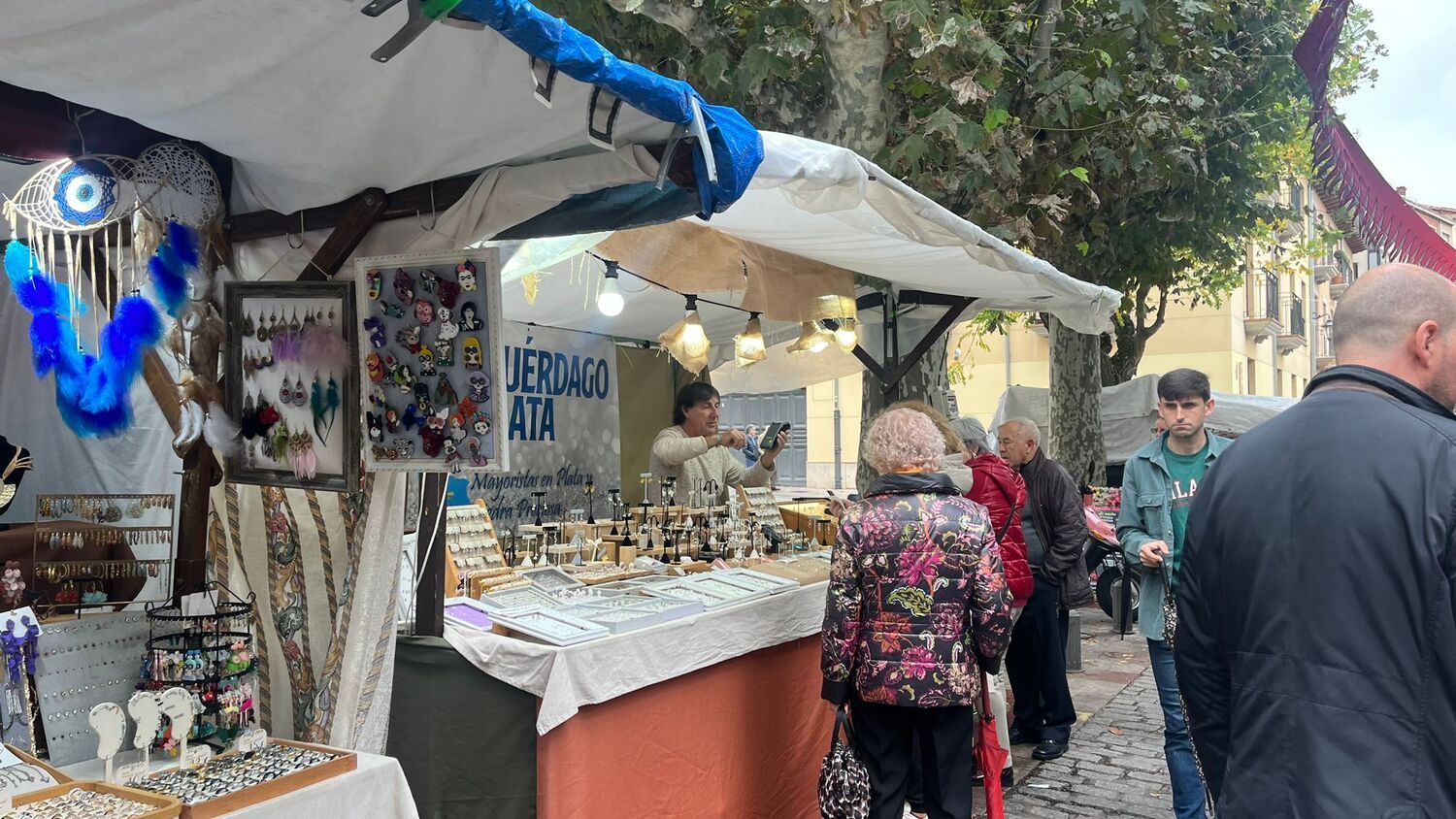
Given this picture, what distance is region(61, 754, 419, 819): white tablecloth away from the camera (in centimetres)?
214

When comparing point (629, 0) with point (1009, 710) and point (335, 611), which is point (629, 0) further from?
point (1009, 710)

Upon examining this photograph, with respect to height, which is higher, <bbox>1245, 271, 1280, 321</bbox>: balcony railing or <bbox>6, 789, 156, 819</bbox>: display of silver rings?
<bbox>1245, 271, 1280, 321</bbox>: balcony railing

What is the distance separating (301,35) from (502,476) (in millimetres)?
5327

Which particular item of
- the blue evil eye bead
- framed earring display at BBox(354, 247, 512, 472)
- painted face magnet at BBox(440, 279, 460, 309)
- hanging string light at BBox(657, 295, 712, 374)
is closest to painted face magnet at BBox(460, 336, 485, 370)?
framed earring display at BBox(354, 247, 512, 472)

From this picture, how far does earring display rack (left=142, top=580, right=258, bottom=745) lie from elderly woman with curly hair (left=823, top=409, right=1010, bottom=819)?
1901 millimetres

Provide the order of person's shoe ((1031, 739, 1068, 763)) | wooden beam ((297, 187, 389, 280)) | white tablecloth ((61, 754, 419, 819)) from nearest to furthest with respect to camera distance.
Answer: white tablecloth ((61, 754, 419, 819)) → wooden beam ((297, 187, 389, 280)) → person's shoe ((1031, 739, 1068, 763))

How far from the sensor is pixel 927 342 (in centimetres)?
682

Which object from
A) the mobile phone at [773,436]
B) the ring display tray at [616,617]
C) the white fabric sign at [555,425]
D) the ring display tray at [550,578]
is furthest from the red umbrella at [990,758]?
the white fabric sign at [555,425]

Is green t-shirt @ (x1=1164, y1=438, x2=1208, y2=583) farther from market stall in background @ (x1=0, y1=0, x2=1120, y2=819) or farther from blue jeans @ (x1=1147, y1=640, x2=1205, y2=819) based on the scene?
market stall in background @ (x1=0, y1=0, x2=1120, y2=819)

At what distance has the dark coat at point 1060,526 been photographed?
5246 mm

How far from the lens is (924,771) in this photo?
3.52m

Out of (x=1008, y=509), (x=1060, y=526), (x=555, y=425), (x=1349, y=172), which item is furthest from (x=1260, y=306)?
(x=1008, y=509)

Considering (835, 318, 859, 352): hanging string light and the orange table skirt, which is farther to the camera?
(835, 318, 859, 352): hanging string light

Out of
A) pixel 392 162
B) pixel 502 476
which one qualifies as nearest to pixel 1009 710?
pixel 502 476
